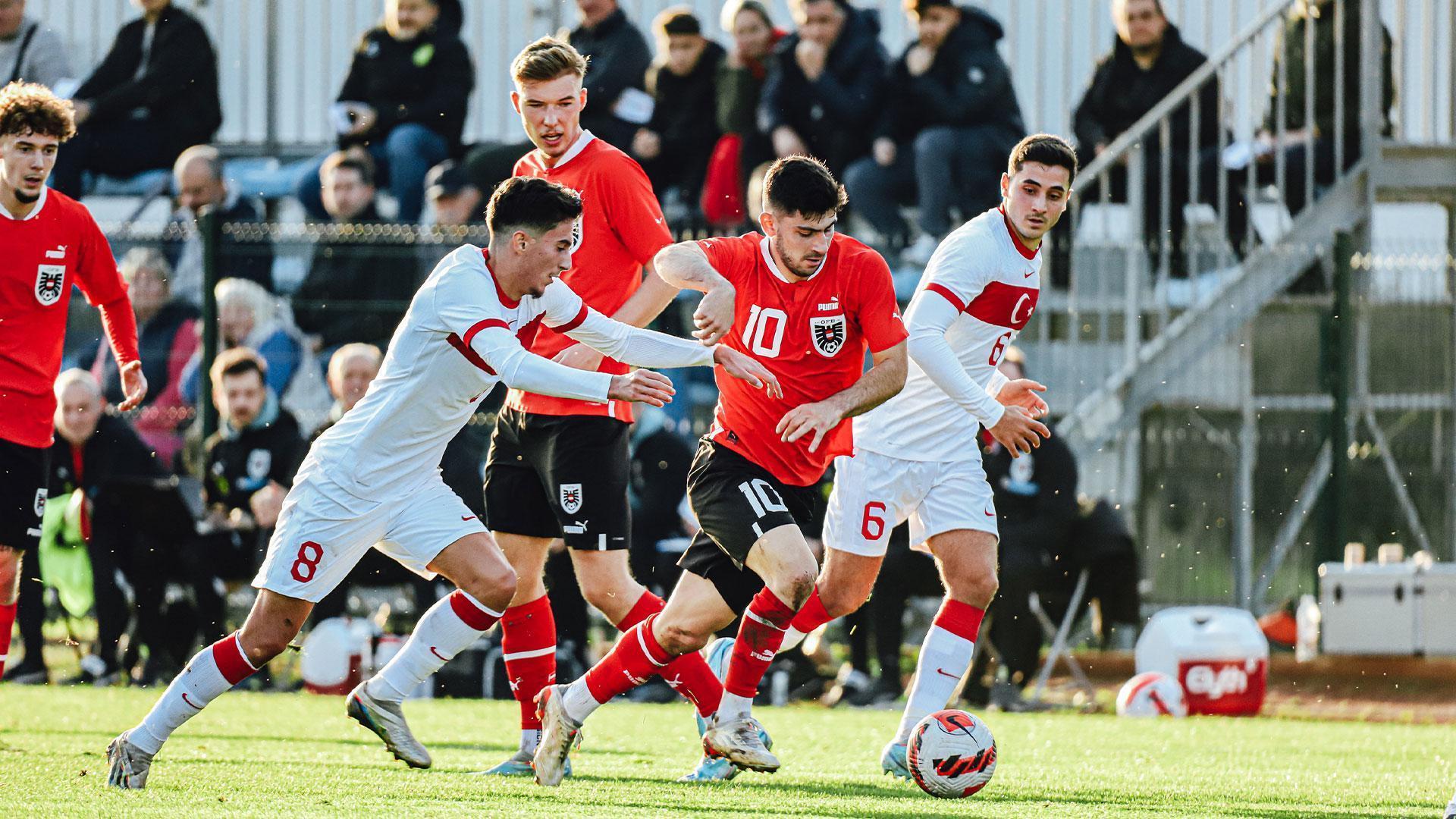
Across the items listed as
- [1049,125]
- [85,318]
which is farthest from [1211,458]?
[85,318]

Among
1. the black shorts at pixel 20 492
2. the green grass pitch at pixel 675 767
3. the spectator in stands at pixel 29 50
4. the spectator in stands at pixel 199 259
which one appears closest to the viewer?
the green grass pitch at pixel 675 767

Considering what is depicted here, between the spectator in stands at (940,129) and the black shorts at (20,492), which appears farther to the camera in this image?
the spectator in stands at (940,129)

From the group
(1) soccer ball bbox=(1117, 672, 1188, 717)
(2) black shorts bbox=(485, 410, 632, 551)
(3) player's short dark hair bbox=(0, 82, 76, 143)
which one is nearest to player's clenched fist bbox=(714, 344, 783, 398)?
(2) black shorts bbox=(485, 410, 632, 551)

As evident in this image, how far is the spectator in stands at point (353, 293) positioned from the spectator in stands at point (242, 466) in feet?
2.09

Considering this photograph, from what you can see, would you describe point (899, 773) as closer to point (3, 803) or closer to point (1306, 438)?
point (3, 803)

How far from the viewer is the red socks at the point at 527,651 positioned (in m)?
6.67

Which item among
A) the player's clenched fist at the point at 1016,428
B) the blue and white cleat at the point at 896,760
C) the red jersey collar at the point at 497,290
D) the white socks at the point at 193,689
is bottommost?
the blue and white cleat at the point at 896,760

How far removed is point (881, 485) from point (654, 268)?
1141 mm

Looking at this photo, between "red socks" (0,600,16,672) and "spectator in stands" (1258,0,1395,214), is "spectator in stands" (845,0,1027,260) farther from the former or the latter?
"red socks" (0,600,16,672)

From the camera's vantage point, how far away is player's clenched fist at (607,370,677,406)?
546 centimetres

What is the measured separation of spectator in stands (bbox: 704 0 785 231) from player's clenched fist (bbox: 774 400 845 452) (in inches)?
260

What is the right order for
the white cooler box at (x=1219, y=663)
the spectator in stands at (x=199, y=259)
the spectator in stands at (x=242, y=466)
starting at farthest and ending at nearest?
the spectator in stands at (x=199, y=259)
the spectator in stands at (x=242, y=466)
the white cooler box at (x=1219, y=663)

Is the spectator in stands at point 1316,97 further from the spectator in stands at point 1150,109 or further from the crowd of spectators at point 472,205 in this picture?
the spectator in stands at point 1150,109

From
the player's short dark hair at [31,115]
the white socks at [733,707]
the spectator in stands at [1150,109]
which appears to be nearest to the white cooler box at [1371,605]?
the spectator in stands at [1150,109]
